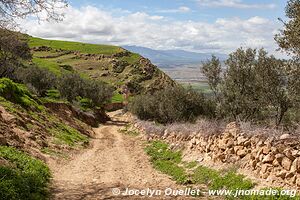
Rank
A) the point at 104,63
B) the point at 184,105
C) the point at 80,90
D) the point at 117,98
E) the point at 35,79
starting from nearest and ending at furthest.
A: 1. the point at 184,105
2. the point at 35,79
3. the point at 80,90
4. the point at 117,98
5. the point at 104,63

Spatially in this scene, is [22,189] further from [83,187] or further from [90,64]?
[90,64]

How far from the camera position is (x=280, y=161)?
12312 mm

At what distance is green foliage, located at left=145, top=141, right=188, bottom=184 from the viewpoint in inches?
680

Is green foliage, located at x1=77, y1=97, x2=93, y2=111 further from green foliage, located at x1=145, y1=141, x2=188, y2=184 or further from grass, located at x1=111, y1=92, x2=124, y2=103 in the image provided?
green foliage, located at x1=145, y1=141, x2=188, y2=184

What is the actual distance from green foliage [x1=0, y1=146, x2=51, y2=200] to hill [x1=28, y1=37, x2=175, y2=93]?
104432 mm

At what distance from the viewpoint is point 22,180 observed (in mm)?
11797

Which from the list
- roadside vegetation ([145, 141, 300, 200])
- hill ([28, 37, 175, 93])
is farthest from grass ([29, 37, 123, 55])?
roadside vegetation ([145, 141, 300, 200])

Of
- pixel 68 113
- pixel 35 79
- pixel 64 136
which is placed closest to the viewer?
pixel 64 136

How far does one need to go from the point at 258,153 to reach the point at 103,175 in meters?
8.31

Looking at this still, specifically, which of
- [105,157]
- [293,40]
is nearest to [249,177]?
[293,40]

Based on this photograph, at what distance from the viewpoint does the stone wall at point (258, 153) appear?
38.7 ft

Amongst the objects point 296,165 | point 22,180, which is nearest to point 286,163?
point 296,165

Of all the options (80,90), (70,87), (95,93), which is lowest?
(95,93)

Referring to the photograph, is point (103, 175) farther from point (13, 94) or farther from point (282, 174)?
point (13, 94)
